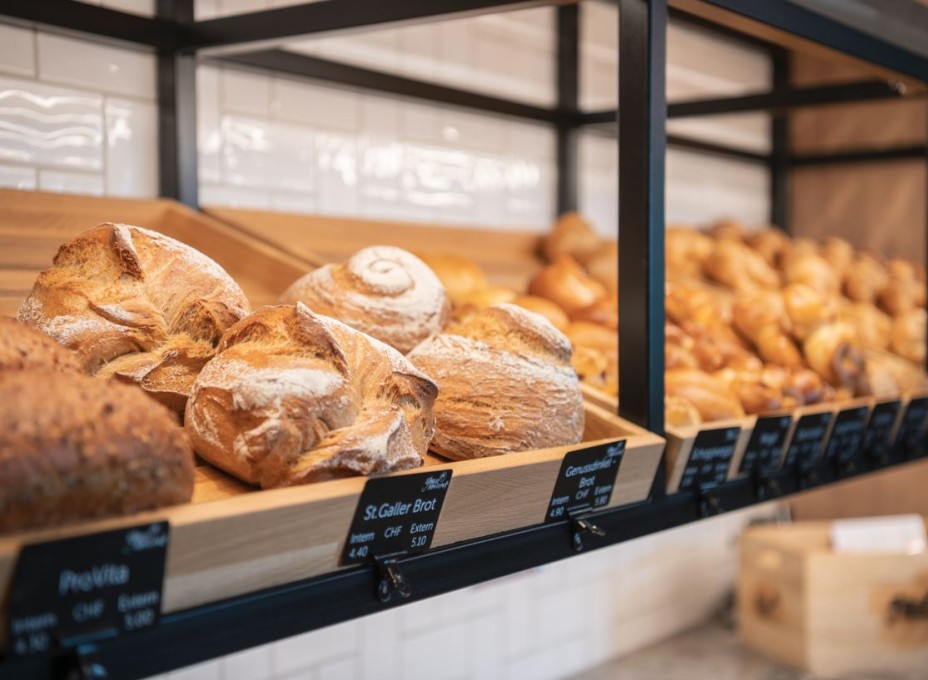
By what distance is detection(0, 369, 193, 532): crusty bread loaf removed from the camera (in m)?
0.63

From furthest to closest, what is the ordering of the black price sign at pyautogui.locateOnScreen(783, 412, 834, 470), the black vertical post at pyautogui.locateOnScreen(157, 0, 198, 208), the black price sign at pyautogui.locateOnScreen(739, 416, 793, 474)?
the black vertical post at pyautogui.locateOnScreen(157, 0, 198, 208)
the black price sign at pyautogui.locateOnScreen(783, 412, 834, 470)
the black price sign at pyautogui.locateOnScreen(739, 416, 793, 474)

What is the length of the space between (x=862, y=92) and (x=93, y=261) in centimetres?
193

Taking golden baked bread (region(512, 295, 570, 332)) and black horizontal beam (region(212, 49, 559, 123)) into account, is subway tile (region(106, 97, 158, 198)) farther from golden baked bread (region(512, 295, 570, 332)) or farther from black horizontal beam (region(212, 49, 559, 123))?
golden baked bread (region(512, 295, 570, 332))

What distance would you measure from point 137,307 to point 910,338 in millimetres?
2015

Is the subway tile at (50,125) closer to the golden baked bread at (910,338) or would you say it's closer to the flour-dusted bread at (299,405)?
the flour-dusted bread at (299,405)

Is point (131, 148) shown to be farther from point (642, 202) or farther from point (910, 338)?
point (910, 338)

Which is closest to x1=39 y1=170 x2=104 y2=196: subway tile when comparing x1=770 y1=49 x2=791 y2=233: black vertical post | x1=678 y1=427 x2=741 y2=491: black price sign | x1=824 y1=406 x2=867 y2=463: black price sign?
x1=678 y1=427 x2=741 y2=491: black price sign

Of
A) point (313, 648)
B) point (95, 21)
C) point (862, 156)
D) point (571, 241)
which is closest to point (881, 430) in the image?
point (571, 241)

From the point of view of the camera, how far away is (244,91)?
192 cm

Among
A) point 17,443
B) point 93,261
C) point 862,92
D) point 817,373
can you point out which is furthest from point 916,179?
point 17,443

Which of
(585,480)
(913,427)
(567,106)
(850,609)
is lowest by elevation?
(850,609)

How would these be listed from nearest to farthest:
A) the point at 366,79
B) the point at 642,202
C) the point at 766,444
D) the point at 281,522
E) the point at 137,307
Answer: the point at 281,522 → the point at 137,307 → the point at 642,202 → the point at 766,444 → the point at 366,79

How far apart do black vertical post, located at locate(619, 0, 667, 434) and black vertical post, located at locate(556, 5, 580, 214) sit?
1492 mm

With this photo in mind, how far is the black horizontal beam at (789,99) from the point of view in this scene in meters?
2.26
